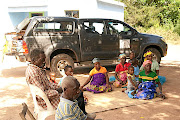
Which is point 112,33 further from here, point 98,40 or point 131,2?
point 131,2

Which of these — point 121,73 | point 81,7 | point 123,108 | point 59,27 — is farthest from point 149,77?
point 81,7

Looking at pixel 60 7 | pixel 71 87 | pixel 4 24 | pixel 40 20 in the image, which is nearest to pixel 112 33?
pixel 40 20

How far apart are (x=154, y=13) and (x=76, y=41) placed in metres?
21.3

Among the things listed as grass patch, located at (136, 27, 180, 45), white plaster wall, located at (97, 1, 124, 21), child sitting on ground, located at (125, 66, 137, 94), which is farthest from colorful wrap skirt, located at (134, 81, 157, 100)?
grass patch, located at (136, 27, 180, 45)

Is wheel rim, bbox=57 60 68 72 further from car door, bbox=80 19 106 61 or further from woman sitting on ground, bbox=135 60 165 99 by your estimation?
woman sitting on ground, bbox=135 60 165 99

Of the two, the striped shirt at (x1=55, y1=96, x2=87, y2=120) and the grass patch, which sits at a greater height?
the grass patch

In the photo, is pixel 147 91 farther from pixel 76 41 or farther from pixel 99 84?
pixel 76 41

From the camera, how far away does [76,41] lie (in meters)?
9.07

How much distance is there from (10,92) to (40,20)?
2.85 meters

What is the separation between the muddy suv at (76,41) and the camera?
8773 mm

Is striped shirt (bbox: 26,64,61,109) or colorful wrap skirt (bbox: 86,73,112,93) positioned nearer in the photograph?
striped shirt (bbox: 26,64,61,109)

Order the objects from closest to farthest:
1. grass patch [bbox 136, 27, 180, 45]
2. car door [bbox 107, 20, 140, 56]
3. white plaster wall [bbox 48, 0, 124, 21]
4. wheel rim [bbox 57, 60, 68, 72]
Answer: wheel rim [bbox 57, 60, 68, 72]
car door [bbox 107, 20, 140, 56]
white plaster wall [bbox 48, 0, 124, 21]
grass patch [bbox 136, 27, 180, 45]

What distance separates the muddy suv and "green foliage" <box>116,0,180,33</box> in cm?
1796

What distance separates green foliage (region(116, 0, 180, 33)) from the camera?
2778 cm
